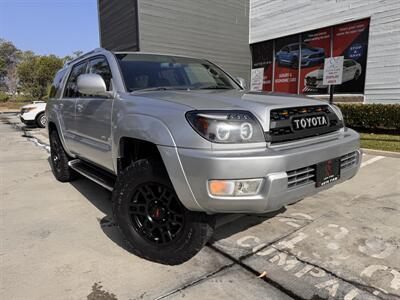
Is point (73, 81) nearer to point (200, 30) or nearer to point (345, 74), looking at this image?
point (200, 30)

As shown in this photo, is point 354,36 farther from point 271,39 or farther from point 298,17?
point 271,39

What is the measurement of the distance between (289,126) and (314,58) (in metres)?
10.5

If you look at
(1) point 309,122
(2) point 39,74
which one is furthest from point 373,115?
(2) point 39,74

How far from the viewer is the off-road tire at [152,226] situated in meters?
2.59

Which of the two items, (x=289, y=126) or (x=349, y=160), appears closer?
Answer: (x=289, y=126)

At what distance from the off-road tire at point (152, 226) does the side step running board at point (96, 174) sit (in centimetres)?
52

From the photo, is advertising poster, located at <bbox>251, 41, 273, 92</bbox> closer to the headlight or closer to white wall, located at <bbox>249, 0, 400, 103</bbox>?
white wall, located at <bbox>249, 0, 400, 103</bbox>

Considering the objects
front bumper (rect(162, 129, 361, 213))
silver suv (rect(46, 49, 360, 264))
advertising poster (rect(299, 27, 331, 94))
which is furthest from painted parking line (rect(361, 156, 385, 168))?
advertising poster (rect(299, 27, 331, 94))

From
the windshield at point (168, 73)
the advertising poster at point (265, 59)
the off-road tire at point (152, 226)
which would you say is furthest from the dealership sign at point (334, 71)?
the off-road tire at point (152, 226)

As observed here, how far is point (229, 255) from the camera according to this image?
295 cm

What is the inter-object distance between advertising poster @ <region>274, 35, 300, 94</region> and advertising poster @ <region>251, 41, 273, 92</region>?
0.34 metres

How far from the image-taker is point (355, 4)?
10602 millimetres

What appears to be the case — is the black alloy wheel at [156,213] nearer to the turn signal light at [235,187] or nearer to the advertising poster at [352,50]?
→ the turn signal light at [235,187]

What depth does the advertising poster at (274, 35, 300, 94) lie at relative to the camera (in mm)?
12680
